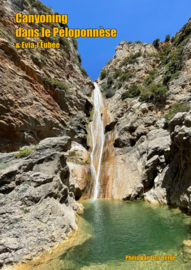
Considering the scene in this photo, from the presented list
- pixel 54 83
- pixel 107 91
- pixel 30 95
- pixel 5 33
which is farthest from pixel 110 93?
pixel 5 33

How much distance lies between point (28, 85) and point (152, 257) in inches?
564

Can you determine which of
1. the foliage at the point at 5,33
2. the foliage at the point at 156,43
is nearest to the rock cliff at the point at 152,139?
the foliage at the point at 156,43

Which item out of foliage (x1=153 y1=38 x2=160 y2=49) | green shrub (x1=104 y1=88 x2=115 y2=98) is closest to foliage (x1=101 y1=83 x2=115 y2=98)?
green shrub (x1=104 y1=88 x2=115 y2=98)

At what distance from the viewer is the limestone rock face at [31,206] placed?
483cm

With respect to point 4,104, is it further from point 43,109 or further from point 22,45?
point 22,45

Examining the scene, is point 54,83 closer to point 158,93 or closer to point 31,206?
point 158,93

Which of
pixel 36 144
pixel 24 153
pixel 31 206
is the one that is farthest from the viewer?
pixel 36 144

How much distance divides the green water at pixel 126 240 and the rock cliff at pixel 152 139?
6.01ft

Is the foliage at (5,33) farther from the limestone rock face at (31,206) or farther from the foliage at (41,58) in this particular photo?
the limestone rock face at (31,206)

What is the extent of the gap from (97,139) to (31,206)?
52.6 ft

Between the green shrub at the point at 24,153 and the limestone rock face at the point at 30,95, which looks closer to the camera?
the green shrub at the point at 24,153

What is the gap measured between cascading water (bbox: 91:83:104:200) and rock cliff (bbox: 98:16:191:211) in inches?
26.5

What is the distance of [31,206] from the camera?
19.3 feet

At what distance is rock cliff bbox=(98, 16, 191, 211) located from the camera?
32.8 ft
